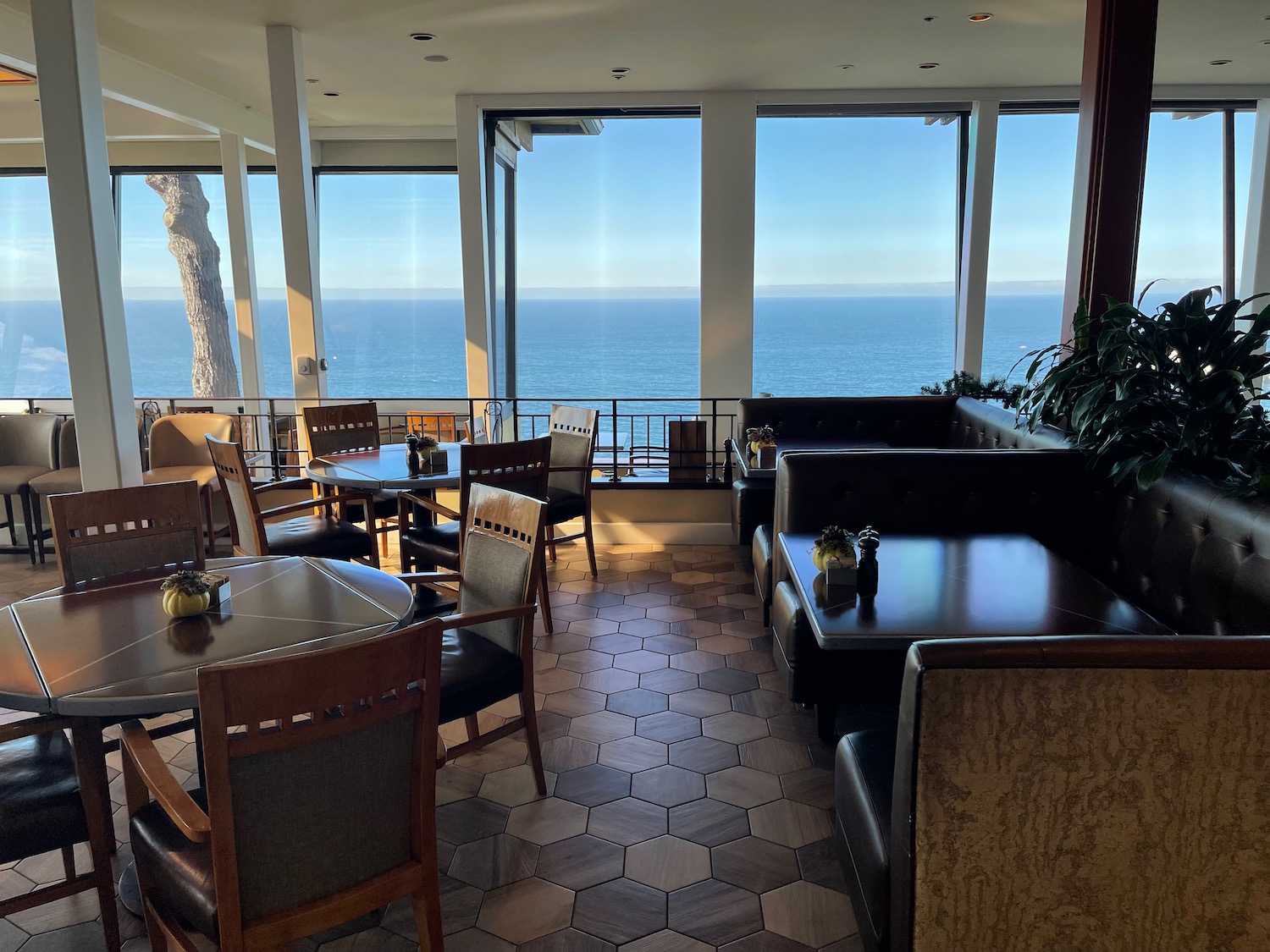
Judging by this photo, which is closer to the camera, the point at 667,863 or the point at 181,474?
the point at 667,863

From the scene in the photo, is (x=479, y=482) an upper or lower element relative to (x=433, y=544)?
→ upper

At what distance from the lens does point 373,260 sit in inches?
407

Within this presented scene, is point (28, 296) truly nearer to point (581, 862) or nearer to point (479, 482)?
point (479, 482)

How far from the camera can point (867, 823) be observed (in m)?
1.68

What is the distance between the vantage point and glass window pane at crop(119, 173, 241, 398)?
947cm

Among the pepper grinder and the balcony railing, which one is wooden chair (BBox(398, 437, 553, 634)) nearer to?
the balcony railing

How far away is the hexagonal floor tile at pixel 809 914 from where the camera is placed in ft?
6.66

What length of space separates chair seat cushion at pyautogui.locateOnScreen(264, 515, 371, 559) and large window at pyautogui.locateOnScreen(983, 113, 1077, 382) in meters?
4.53

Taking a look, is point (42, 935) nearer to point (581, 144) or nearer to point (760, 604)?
point (760, 604)

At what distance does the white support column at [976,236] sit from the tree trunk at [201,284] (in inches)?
312

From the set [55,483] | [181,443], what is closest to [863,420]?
[181,443]

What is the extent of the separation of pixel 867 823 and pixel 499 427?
621 centimetres

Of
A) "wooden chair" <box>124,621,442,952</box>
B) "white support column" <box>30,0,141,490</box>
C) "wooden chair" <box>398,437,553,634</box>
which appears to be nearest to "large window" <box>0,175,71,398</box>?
"white support column" <box>30,0,141,490</box>

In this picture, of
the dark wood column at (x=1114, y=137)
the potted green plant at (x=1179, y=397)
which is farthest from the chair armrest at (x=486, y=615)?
the dark wood column at (x=1114, y=137)
